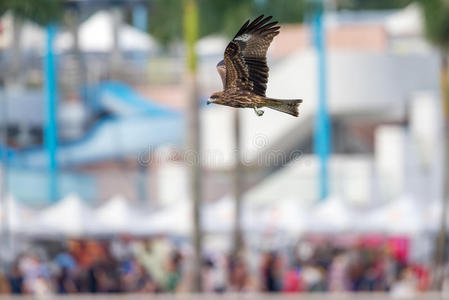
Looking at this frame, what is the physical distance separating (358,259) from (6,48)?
11114mm

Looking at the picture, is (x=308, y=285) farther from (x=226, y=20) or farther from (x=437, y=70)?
(x=437, y=70)

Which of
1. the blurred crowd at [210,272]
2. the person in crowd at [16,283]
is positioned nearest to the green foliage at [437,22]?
the blurred crowd at [210,272]

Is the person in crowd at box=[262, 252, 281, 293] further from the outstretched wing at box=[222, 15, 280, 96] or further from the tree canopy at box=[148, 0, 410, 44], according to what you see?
the outstretched wing at box=[222, 15, 280, 96]

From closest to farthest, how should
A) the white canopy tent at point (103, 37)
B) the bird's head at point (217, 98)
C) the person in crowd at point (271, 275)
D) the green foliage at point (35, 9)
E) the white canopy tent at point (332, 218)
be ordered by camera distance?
the bird's head at point (217, 98)
the person in crowd at point (271, 275)
the white canopy tent at point (332, 218)
the green foliage at point (35, 9)
the white canopy tent at point (103, 37)

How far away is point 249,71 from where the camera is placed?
4.68 metres

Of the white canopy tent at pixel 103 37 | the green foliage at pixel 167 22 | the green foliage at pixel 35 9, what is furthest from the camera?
the white canopy tent at pixel 103 37

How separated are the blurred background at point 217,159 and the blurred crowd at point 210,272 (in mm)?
34

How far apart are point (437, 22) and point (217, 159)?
26.7ft

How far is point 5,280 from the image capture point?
15.5 meters

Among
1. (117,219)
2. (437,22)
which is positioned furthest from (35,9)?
(437,22)

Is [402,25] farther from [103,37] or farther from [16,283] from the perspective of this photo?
[16,283]

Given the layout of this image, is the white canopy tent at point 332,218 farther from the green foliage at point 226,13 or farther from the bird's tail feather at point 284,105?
the bird's tail feather at point 284,105

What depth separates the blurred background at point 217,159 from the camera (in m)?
16.2

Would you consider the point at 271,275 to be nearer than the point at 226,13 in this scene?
Yes
